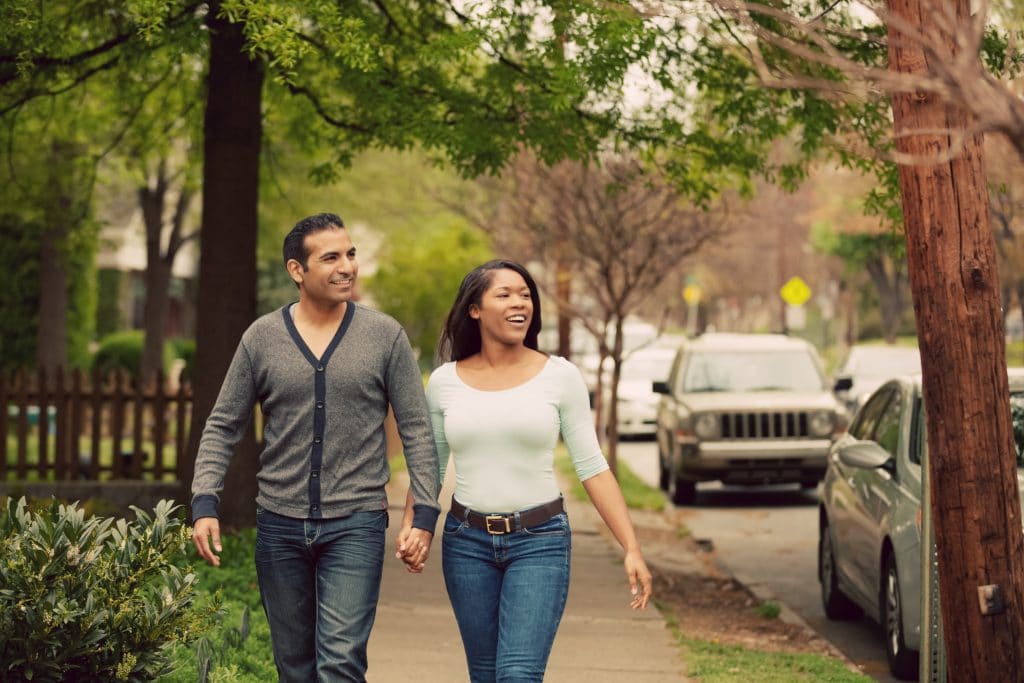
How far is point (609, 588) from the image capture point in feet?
34.8

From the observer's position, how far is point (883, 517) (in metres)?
8.32

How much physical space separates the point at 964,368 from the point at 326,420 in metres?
2.25

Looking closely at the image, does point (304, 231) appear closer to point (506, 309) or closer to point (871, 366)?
A: point (506, 309)

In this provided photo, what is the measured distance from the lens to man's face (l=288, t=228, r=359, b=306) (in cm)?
488

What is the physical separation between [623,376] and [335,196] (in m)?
6.06

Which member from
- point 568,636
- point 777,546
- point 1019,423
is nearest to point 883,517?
point 1019,423

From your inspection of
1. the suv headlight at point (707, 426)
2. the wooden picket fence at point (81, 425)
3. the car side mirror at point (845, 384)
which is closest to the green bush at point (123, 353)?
the wooden picket fence at point (81, 425)

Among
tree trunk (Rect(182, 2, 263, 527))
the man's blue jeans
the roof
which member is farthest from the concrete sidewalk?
the roof

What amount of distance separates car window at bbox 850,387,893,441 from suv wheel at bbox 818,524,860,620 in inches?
26.5

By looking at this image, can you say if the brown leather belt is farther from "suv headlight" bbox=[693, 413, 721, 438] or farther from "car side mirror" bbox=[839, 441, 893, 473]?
"suv headlight" bbox=[693, 413, 721, 438]

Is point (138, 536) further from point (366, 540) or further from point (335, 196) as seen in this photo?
point (335, 196)

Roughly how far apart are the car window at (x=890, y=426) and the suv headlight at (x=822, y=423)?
7351mm

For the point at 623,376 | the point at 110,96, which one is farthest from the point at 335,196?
the point at 110,96

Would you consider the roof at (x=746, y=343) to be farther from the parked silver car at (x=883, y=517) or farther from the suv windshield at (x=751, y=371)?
the parked silver car at (x=883, y=517)
